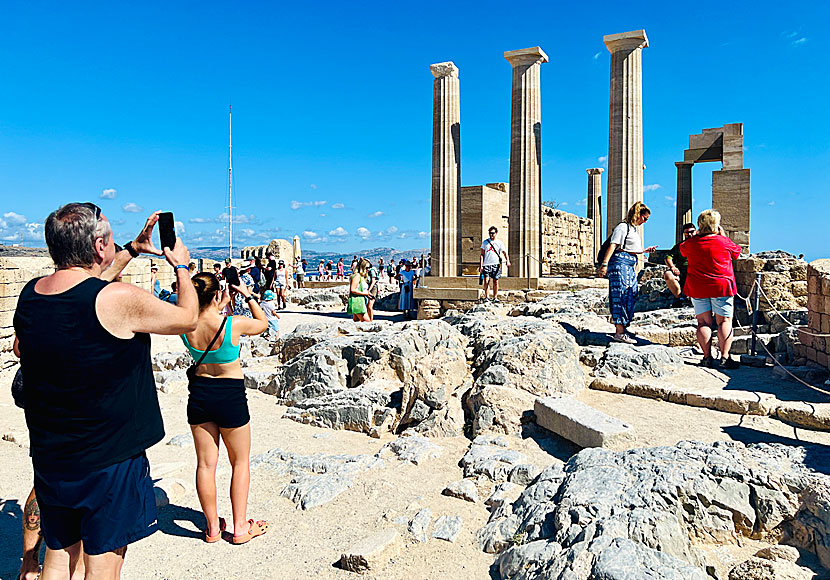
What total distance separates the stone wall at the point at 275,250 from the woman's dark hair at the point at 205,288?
26.2 m

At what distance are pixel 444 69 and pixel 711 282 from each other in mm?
12384

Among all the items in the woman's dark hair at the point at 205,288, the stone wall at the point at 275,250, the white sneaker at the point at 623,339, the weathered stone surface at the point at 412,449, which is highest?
the stone wall at the point at 275,250

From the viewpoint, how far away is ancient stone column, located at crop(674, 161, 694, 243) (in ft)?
69.6

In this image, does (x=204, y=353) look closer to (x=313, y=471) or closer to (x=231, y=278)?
(x=231, y=278)

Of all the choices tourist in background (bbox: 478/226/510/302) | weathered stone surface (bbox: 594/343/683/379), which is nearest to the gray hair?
weathered stone surface (bbox: 594/343/683/379)

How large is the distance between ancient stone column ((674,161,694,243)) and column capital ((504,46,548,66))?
24.3 ft

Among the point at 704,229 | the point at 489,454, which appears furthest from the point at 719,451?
the point at 704,229

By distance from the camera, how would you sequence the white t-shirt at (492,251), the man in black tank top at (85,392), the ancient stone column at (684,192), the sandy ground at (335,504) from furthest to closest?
the ancient stone column at (684,192)
the white t-shirt at (492,251)
the sandy ground at (335,504)
the man in black tank top at (85,392)

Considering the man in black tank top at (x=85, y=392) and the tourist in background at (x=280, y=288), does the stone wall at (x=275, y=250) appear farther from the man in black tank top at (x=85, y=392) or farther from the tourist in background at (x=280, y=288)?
the man in black tank top at (x=85, y=392)

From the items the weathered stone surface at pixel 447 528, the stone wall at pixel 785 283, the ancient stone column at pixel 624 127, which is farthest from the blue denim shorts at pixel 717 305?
the ancient stone column at pixel 624 127

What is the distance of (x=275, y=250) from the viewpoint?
29891mm

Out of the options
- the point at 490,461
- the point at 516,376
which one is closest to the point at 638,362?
the point at 516,376

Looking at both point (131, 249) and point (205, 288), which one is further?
point (205, 288)

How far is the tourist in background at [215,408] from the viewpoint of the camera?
354cm
